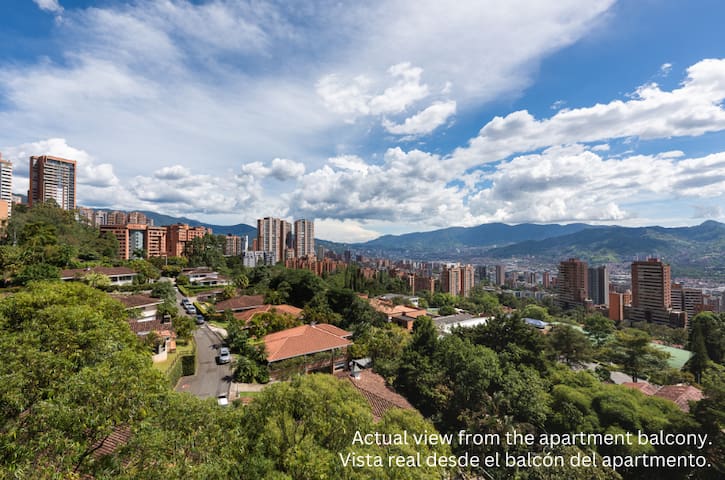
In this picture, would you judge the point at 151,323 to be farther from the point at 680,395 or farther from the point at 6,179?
the point at 6,179

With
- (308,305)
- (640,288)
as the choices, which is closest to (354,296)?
(308,305)

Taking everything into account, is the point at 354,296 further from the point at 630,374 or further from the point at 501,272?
the point at 501,272

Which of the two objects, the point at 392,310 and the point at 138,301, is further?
the point at 392,310

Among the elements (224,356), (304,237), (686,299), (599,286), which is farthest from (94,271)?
(686,299)

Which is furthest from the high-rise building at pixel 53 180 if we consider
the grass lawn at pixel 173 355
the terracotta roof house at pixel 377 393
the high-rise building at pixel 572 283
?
the high-rise building at pixel 572 283

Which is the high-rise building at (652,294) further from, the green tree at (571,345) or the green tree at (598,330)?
the green tree at (571,345)

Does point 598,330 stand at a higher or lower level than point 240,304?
lower
